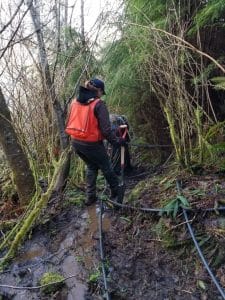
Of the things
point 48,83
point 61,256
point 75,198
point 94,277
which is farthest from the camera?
point 48,83

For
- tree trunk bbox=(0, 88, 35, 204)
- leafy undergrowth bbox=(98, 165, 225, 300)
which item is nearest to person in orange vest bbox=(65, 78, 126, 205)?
leafy undergrowth bbox=(98, 165, 225, 300)

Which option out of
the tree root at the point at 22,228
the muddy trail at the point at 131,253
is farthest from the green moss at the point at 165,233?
the tree root at the point at 22,228

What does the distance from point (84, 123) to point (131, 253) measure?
1.75m

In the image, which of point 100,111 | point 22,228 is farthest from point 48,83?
point 22,228

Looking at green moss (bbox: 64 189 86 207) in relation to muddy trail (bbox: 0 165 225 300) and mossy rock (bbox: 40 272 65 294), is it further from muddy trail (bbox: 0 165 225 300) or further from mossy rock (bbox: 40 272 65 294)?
mossy rock (bbox: 40 272 65 294)

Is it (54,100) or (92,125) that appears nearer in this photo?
(92,125)

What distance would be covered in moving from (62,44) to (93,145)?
2.84 meters

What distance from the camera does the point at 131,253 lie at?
3.88 metres

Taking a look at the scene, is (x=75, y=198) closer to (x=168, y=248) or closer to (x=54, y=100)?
(x=54, y=100)

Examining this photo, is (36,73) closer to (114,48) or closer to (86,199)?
(114,48)

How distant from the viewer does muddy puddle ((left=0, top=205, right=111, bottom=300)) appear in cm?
365

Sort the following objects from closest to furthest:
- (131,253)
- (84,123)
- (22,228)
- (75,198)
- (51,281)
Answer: (51,281), (131,253), (22,228), (84,123), (75,198)

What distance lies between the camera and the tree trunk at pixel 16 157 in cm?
522

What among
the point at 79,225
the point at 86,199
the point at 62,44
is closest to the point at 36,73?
the point at 62,44
